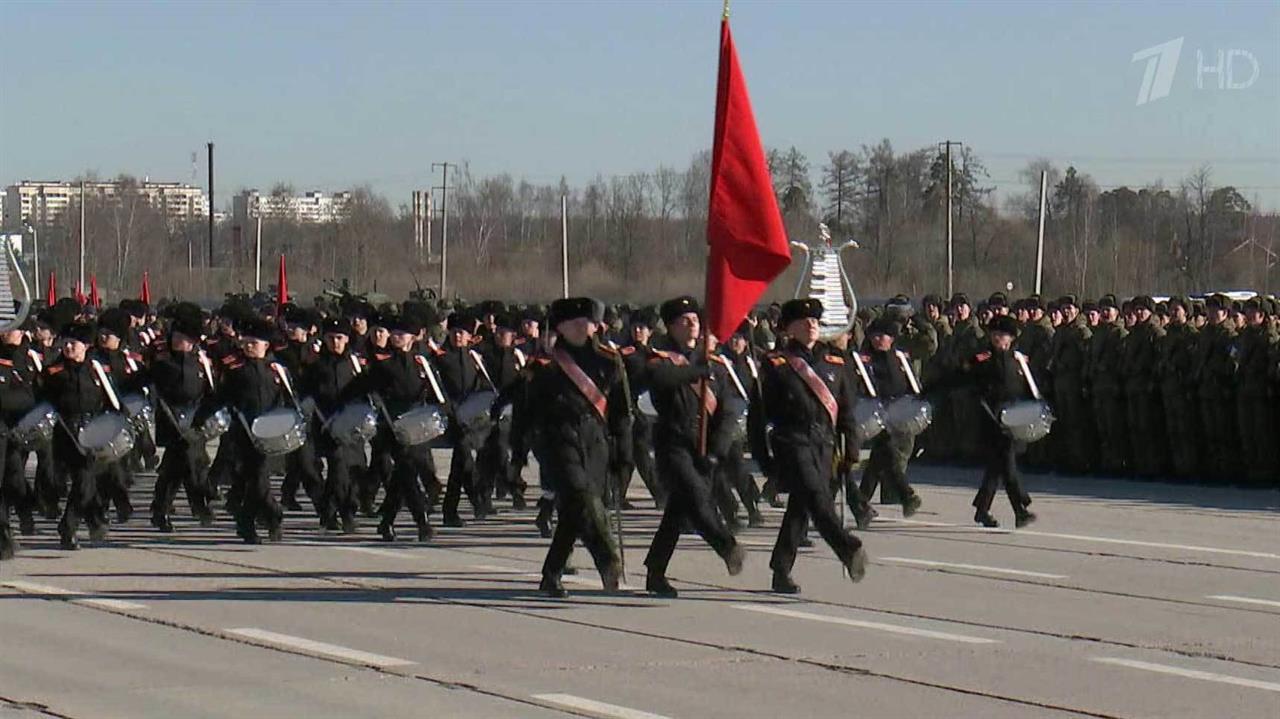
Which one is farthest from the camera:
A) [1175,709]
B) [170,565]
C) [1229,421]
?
[1229,421]

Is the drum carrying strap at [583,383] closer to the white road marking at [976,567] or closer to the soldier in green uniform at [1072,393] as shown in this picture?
the white road marking at [976,567]

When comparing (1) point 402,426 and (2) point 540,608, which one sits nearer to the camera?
(2) point 540,608

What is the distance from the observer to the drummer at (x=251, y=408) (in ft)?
58.1

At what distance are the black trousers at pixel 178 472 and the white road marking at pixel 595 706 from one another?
29.8 ft

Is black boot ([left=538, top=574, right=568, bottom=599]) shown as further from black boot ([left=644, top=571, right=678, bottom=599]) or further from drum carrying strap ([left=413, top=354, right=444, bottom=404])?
drum carrying strap ([left=413, top=354, right=444, bottom=404])

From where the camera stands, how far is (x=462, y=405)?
1903cm

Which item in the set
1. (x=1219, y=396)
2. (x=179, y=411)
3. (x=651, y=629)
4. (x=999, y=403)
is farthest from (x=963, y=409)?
(x=651, y=629)

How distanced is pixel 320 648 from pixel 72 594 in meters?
3.25

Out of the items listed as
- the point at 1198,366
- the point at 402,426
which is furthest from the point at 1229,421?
the point at 402,426

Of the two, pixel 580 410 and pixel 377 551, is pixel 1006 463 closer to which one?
pixel 377 551

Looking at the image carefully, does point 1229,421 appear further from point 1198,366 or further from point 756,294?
point 756,294

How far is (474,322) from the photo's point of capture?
21.2 metres

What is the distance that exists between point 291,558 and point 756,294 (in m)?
4.36

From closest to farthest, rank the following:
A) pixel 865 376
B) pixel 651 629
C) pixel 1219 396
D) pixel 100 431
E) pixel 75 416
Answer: pixel 651 629 < pixel 100 431 < pixel 75 416 < pixel 865 376 < pixel 1219 396
